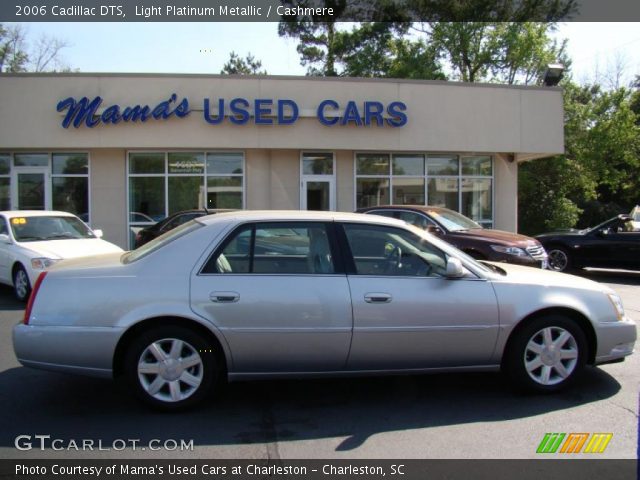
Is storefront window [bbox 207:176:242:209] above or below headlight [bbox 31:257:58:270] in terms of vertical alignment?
above

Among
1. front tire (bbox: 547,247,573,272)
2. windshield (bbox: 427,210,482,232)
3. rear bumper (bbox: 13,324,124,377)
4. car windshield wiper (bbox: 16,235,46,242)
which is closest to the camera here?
rear bumper (bbox: 13,324,124,377)

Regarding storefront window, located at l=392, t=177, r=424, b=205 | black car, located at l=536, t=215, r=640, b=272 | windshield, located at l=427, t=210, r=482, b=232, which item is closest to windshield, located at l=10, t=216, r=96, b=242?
windshield, located at l=427, t=210, r=482, b=232

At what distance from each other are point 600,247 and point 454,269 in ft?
32.0

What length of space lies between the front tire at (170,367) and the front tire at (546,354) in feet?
8.14

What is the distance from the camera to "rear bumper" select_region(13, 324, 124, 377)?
4.37m

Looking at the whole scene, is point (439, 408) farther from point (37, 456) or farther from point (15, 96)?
point (15, 96)

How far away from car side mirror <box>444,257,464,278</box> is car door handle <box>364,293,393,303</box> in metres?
0.52

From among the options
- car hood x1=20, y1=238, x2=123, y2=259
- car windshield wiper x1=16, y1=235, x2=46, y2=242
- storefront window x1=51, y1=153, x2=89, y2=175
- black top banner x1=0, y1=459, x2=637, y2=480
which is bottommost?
black top banner x1=0, y1=459, x2=637, y2=480

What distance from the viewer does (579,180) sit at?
2895cm

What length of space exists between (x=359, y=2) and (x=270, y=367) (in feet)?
97.5

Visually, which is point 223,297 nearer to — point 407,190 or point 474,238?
point 474,238

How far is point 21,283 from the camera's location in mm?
9453

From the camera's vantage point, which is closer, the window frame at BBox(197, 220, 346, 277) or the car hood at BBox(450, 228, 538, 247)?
the window frame at BBox(197, 220, 346, 277)

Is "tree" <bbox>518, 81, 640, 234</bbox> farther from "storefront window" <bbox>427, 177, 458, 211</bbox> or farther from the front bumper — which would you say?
the front bumper
